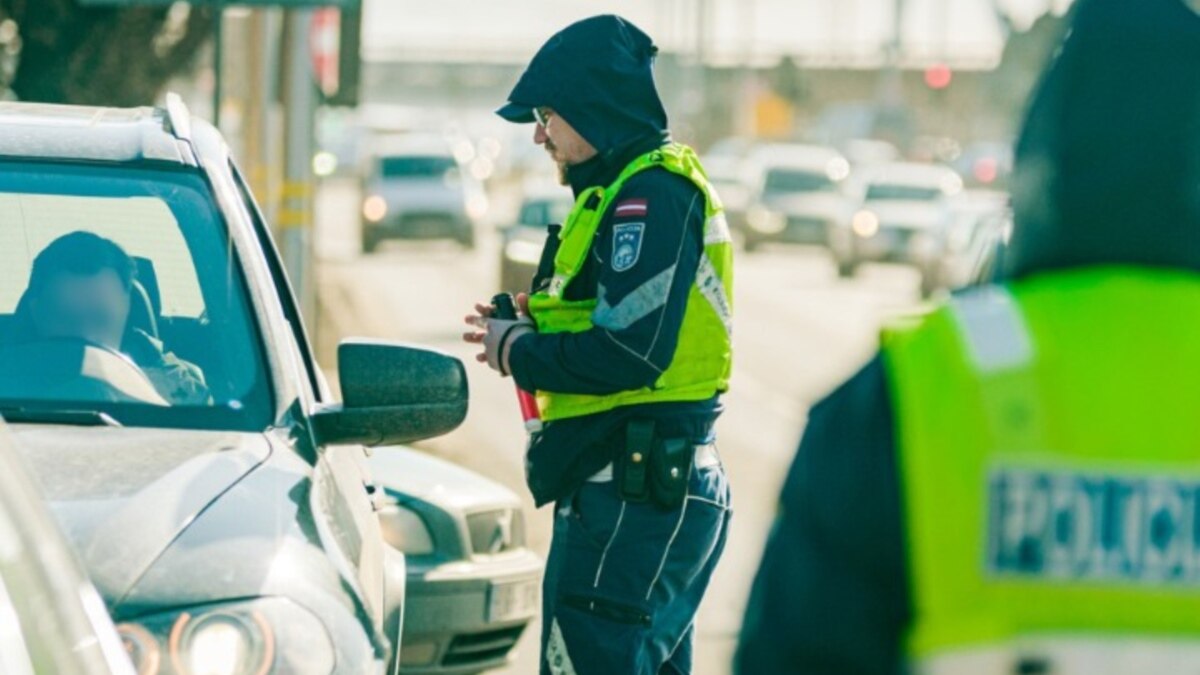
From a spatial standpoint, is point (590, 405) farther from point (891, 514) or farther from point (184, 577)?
point (891, 514)

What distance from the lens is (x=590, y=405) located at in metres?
5.07

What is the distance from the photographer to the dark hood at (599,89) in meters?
5.12

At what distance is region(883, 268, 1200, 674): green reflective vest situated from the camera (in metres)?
2.29

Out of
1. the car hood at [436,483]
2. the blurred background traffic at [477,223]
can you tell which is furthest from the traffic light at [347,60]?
the car hood at [436,483]

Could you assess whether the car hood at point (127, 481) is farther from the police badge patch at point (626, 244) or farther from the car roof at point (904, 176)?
the car roof at point (904, 176)

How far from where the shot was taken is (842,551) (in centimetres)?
235

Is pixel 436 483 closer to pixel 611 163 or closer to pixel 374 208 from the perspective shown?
pixel 611 163

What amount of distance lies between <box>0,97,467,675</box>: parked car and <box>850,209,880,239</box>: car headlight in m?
32.8

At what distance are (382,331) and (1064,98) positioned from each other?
2196cm

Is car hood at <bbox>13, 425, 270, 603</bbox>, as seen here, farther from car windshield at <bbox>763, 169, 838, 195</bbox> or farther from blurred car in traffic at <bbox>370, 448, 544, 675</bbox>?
car windshield at <bbox>763, 169, 838, 195</bbox>

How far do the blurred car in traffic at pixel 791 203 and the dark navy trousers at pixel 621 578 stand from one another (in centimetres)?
3845

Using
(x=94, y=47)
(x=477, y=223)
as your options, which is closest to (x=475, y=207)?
(x=477, y=223)

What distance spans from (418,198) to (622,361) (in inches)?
1488

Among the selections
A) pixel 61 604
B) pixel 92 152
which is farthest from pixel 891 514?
pixel 92 152
